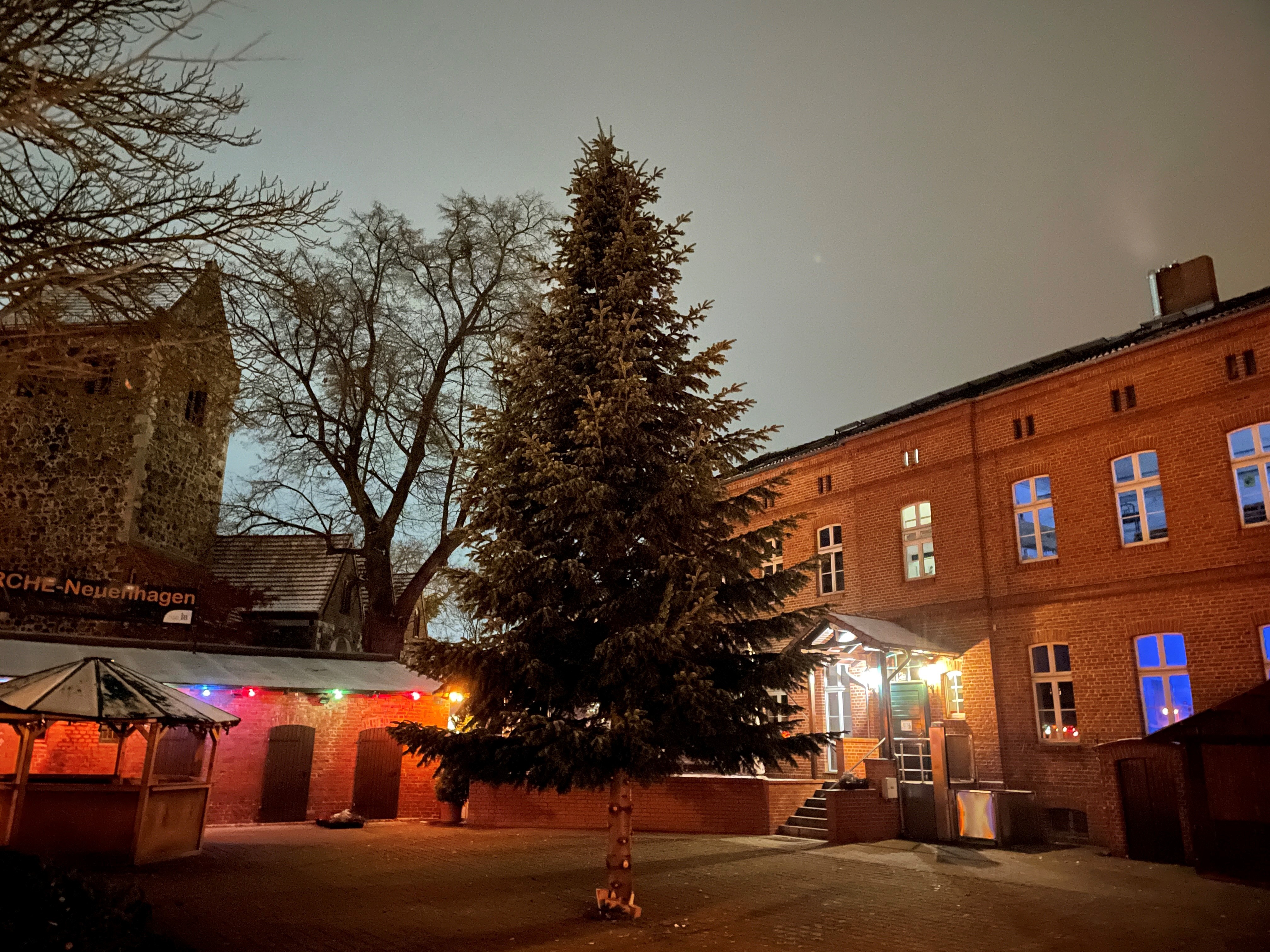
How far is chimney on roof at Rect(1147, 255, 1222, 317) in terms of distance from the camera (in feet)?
62.6

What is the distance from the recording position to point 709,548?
10367 mm

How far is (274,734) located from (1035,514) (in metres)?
16.9

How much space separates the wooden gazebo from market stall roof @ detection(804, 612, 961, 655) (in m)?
11.0

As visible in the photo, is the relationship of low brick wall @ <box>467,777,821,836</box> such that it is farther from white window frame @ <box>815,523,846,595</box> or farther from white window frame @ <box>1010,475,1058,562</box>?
white window frame @ <box>1010,475,1058,562</box>

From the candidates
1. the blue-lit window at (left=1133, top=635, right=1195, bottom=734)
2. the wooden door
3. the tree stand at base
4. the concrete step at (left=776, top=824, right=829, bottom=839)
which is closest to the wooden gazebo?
the wooden door

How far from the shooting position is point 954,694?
18.2m

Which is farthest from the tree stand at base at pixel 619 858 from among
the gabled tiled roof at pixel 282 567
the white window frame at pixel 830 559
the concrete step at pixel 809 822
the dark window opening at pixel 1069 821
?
the gabled tiled roof at pixel 282 567

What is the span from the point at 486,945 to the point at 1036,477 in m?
14.4

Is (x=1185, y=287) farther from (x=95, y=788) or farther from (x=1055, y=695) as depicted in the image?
(x=95, y=788)

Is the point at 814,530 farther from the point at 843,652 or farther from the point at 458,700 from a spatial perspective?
the point at 458,700

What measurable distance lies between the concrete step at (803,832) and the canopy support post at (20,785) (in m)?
12.4

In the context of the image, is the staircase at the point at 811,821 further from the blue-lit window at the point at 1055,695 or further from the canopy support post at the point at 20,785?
the canopy support post at the point at 20,785

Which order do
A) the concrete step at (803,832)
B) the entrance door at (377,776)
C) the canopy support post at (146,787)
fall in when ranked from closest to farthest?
the canopy support post at (146,787)
the concrete step at (803,832)
the entrance door at (377,776)

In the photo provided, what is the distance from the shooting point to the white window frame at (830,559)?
21.8m
